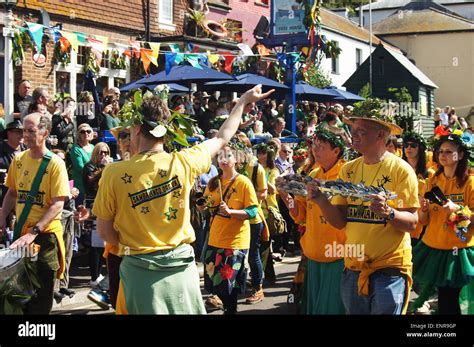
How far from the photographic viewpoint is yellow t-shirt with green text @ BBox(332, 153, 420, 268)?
5469mm

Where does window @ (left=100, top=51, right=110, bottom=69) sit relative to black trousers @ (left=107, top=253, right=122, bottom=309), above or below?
above

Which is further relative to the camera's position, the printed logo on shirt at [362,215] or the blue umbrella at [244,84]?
the blue umbrella at [244,84]

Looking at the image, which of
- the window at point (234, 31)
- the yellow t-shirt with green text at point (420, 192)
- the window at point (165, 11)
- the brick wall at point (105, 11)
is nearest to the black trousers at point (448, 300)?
the yellow t-shirt with green text at point (420, 192)

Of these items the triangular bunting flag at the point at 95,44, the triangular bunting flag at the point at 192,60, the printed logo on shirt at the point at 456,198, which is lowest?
the printed logo on shirt at the point at 456,198

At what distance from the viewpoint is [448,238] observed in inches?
284

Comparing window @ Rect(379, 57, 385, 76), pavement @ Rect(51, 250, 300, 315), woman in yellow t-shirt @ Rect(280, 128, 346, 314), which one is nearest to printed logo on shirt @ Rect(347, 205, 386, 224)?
woman in yellow t-shirt @ Rect(280, 128, 346, 314)

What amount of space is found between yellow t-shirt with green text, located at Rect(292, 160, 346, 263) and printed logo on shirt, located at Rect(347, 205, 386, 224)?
3.28 feet

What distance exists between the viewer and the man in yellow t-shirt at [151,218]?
16.4 ft

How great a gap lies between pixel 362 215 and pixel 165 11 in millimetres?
19607

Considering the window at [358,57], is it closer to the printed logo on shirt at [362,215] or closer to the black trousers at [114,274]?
the black trousers at [114,274]

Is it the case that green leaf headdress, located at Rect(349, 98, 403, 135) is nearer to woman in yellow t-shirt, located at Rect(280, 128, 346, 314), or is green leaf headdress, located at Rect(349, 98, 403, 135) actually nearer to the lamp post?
woman in yellow t-shirt, located at Rect(280, 128, 346, 314)

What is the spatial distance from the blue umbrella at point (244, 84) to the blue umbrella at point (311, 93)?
6.50ft

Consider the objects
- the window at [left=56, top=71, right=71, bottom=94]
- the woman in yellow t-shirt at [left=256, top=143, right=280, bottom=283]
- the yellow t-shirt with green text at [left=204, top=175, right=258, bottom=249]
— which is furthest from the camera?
the window at [left=56, top=71, right=71, bottom=94]

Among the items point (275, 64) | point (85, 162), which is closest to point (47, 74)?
point (275, 64)
